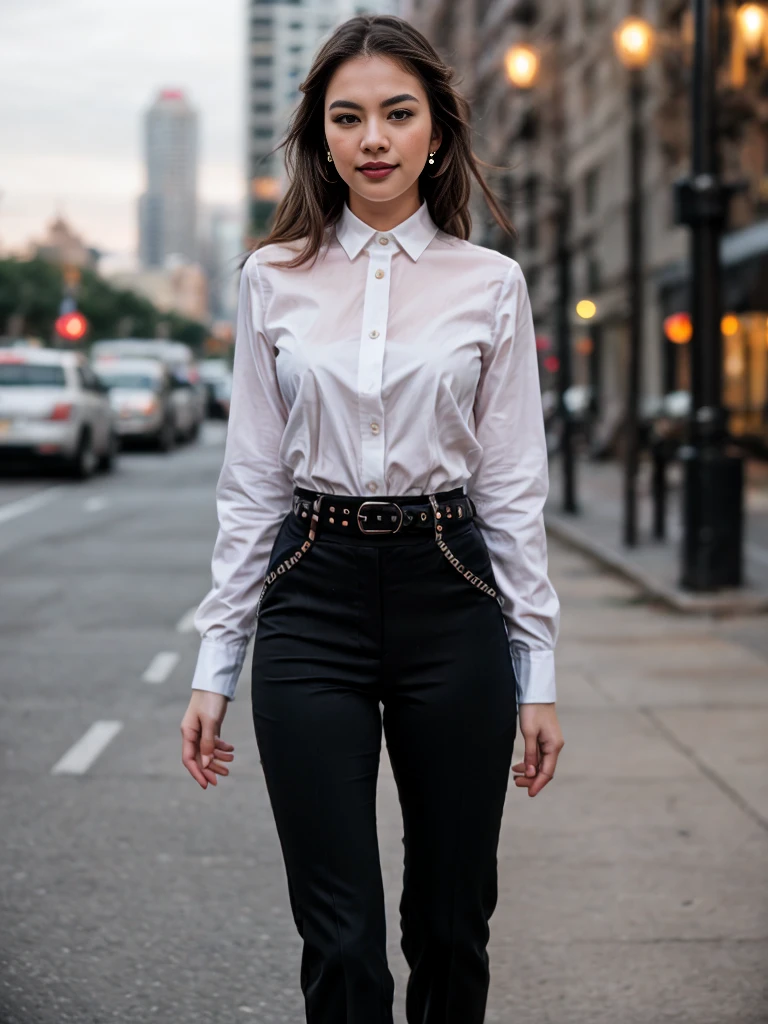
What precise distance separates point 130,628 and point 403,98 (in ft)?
25.4

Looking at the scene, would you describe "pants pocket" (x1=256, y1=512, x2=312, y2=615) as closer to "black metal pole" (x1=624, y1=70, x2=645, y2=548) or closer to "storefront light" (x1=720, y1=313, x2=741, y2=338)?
"black metal pole" (x1=624, y1=70, x2=645, y2=548)

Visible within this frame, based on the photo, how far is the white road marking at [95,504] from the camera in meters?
18.3

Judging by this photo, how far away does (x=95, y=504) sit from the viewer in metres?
19.0

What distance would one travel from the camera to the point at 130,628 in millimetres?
10086

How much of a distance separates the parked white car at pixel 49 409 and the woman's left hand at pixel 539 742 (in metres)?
19.4

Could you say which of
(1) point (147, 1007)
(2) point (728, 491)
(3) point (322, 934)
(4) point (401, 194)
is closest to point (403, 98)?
(4) point (401, 194)

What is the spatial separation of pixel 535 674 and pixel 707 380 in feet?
29.3

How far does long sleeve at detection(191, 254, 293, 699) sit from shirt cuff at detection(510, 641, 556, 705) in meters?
A: 0.46

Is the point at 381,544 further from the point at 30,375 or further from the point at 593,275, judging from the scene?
the point at 593,275

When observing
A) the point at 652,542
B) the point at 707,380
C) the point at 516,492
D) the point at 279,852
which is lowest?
the point at 279,852

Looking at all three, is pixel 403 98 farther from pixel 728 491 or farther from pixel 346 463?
pixel 728 491

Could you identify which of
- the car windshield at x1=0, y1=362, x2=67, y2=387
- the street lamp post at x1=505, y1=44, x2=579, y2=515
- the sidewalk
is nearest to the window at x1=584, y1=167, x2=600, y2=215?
the sidewalk

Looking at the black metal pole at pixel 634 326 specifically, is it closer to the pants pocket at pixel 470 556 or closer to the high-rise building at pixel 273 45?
the pants pocket at pixel 470 556

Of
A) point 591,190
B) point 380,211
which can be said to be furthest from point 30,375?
point 591,190
